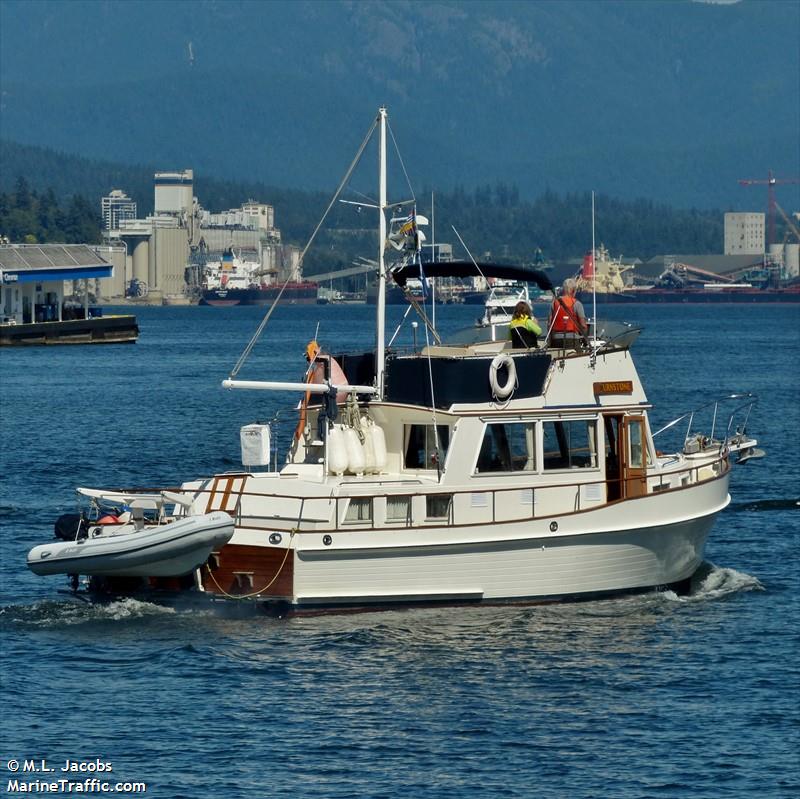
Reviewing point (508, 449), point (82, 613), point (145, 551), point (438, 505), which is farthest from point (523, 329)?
point (82, 613)

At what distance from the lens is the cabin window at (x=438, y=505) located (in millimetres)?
26750

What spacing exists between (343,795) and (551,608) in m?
7.95

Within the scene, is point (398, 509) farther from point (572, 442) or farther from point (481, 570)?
point (572, 442)

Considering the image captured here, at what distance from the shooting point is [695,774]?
20.3 meters

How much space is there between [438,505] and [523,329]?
144 inches

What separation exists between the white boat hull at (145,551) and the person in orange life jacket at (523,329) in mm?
6047

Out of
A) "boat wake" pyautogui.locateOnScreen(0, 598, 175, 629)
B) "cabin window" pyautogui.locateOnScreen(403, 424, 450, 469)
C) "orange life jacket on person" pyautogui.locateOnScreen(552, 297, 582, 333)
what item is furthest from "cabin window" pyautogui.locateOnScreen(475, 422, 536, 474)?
"boat wake" pyautogui.locateOnScreen(0, 598, 175, 629)

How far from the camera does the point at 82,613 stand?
86.7ft

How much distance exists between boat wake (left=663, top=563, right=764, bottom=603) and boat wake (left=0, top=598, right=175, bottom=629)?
26.4ft

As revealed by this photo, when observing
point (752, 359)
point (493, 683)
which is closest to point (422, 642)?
point (493, 683)

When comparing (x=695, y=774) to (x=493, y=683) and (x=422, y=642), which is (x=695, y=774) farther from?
(x=422, y=642)

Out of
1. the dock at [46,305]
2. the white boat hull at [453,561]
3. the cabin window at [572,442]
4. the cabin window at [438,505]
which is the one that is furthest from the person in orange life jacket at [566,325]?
the dock at [46,305]

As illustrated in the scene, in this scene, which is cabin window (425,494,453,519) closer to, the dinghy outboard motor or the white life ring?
the white life ring

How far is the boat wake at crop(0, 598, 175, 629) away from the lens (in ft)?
85.8
